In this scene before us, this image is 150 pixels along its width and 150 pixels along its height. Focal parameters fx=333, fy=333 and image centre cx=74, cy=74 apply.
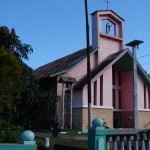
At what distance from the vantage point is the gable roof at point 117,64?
2714cm

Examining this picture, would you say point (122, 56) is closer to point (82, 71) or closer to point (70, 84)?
point (82, 71)

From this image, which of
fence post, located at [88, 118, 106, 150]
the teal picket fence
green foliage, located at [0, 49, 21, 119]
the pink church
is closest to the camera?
the teal picket fence

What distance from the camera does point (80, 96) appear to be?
1045 inches

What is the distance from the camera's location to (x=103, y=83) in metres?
27.8

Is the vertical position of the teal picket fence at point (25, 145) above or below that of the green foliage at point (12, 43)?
below

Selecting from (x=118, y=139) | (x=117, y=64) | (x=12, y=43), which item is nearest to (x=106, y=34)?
(x=117, y=64)

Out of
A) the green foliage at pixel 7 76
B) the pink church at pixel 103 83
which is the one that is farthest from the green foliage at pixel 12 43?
the pink church at pixel 103 83

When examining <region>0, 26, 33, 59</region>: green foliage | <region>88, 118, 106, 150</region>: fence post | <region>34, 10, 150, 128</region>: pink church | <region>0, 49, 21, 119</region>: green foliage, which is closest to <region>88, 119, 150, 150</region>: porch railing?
<region>88, 118, 106, 150</region>: fence post

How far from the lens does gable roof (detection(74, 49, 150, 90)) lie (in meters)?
27.1

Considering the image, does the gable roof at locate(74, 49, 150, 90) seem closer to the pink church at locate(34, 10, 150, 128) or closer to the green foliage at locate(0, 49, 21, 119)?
the pink church at locate(34, 10, 150, 128)

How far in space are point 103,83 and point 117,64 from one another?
3623 mm

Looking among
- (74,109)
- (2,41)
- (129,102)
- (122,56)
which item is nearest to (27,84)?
(2,41)

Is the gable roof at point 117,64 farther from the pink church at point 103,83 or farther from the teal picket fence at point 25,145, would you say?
the teal picket fence at point 25,145

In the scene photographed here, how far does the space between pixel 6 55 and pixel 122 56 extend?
52.9 feet
